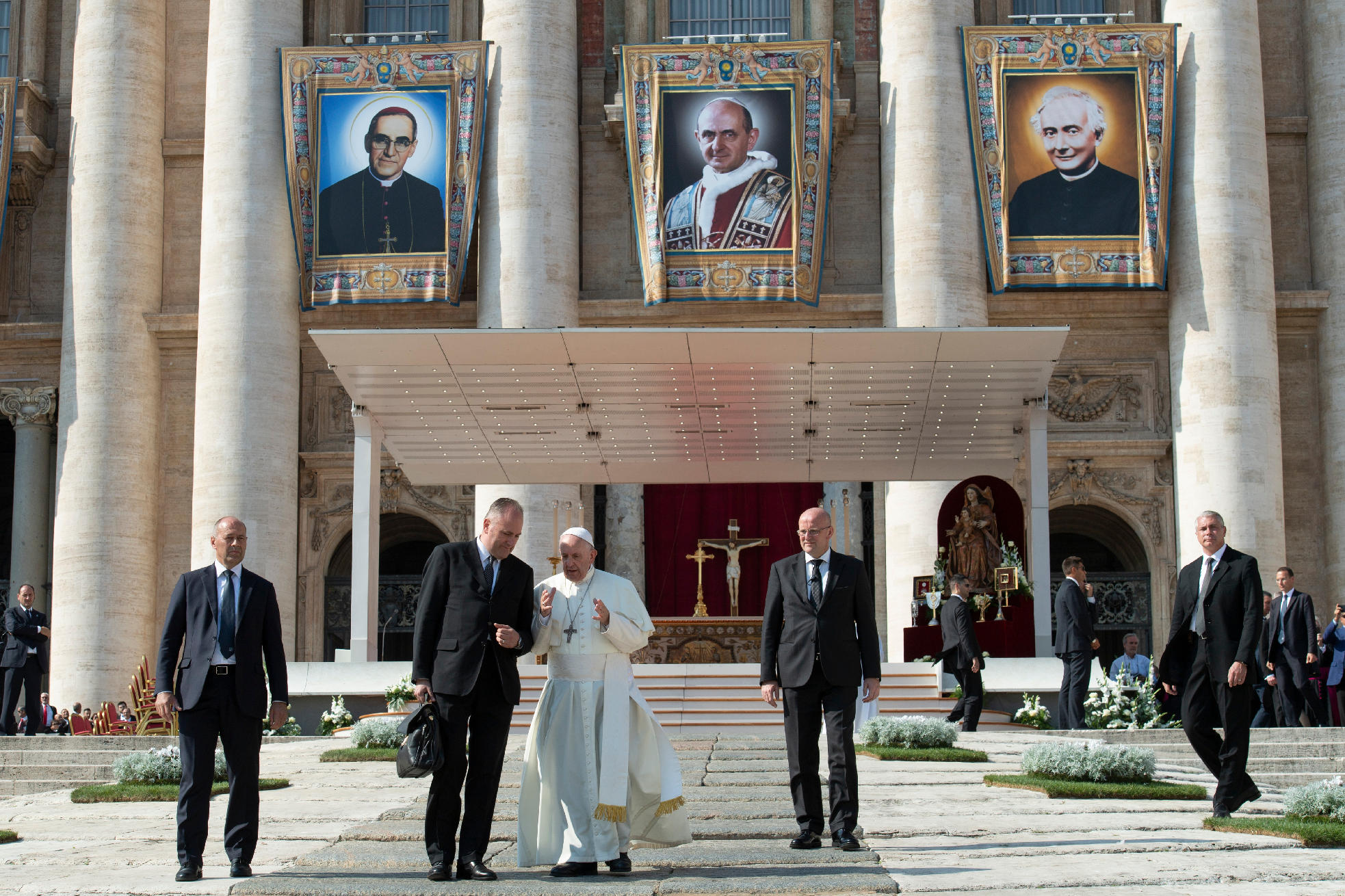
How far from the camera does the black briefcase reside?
7.74 m

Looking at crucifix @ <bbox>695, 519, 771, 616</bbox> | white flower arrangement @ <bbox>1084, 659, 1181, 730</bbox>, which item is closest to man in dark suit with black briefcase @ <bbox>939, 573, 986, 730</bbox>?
white flower arrangement @ <bbox>1084, 659, 1181, 730</bbox>

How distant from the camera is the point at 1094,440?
2719 centimetres

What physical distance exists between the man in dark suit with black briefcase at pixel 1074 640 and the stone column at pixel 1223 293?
920 cm

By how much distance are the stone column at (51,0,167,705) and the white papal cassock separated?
64.6ft

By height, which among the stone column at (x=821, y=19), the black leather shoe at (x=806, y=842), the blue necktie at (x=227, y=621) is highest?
the stone column at (x=821, y=19)

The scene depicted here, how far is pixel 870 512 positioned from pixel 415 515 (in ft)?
25.7

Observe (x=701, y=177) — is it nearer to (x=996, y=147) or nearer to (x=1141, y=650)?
(x=996, y=147)

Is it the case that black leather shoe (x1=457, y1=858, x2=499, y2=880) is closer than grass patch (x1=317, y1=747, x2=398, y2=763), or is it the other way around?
black leather shoe (x1=457, y1=858, x2=499, y2=880)

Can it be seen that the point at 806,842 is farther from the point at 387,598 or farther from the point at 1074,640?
the point at 387,598

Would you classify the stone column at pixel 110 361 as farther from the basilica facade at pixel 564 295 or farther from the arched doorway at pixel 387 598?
the arched doorway at pixel 387 598

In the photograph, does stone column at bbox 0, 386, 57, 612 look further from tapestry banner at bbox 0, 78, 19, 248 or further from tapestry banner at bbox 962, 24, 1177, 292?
tapestry banner at bbox 962, 24, 1177, 292

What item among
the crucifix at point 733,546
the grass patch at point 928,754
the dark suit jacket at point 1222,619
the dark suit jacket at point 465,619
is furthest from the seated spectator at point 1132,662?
the dark suit jacket at point 465,619

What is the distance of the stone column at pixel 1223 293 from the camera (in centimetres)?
2523

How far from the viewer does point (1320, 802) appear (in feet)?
31.5
